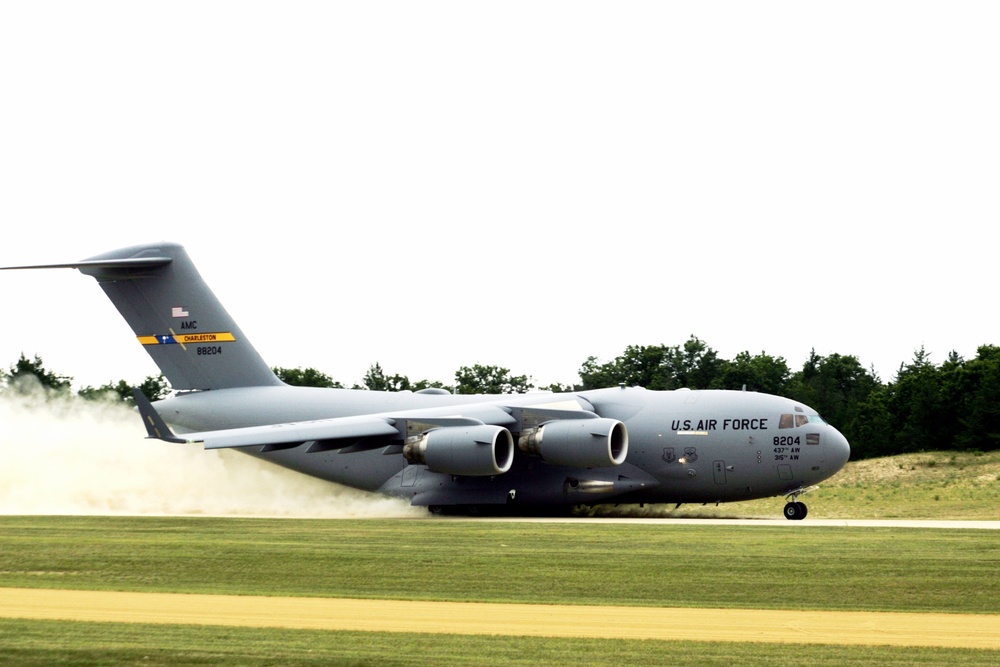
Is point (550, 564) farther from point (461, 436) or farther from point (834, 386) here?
point (834, 386)

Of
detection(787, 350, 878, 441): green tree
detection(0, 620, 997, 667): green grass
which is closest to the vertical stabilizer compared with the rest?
detection(0, 620, 997, 667): green grass

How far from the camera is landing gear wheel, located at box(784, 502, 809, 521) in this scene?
28.0m

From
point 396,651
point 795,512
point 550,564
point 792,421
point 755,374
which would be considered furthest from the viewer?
point 755,374

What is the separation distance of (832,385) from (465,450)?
4327 centimetres

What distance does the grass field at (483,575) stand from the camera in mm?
10914

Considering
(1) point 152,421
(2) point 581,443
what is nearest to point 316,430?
(1) point 152,421

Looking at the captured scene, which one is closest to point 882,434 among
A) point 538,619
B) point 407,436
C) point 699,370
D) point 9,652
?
point 699,370

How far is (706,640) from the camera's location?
456 inches

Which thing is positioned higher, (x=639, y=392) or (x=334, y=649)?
(x=639, y=392)

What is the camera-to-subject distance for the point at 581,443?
28469 mm

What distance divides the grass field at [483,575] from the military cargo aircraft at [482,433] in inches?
138

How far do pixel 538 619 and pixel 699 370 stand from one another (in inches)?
1874

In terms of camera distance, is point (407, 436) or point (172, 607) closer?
point (172, 607)

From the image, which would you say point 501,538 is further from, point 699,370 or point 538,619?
point 699,370
